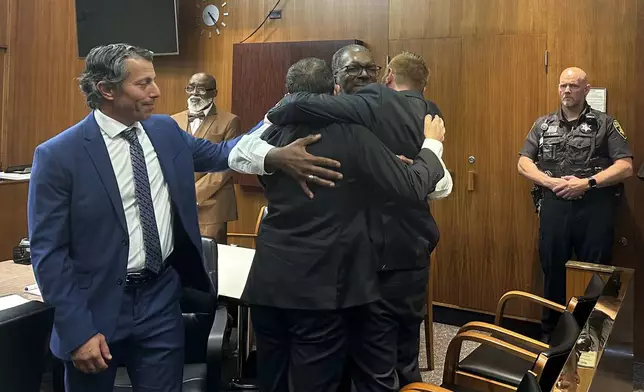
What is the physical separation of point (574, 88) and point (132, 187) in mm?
2894

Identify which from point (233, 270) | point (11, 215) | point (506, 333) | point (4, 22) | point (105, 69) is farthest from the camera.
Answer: point (4, 22)

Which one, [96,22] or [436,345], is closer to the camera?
[436,345]

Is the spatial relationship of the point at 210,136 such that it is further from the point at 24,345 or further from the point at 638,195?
the point at 24,345

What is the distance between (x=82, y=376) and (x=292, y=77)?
1063mm

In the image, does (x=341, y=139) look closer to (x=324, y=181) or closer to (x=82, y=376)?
(x=324, y=181)

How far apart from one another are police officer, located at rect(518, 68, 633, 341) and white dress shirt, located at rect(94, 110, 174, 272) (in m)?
2.61

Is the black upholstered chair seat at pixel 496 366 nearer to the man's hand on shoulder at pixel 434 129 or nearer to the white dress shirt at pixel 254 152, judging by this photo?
the white dress shirt at pixel 254 152

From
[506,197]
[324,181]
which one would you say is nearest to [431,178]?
[324,181]

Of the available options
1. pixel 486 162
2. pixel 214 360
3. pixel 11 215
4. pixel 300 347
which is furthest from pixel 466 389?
pixel 11 215

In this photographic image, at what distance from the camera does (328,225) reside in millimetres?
1897

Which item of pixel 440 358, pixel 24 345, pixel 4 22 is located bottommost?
pixel 440 358

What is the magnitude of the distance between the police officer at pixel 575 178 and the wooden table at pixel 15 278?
2.82 metres

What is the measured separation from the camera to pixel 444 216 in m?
4.47

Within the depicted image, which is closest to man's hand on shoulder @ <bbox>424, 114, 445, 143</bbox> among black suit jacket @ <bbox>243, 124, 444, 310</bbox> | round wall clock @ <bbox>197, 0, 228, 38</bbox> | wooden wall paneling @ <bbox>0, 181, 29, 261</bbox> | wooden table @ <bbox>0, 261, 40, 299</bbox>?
black suit jacket @ <bbox>243, 124, 444, 310</bbox>
